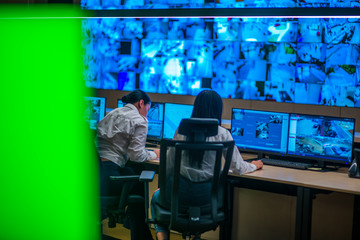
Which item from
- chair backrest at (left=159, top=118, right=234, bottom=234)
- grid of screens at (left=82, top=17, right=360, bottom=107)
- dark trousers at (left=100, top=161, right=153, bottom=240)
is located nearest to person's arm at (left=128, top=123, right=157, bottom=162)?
dark trousers at (left=100, top=161, right=153, bottom=240)

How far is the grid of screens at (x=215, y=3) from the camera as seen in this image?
16.5 ft

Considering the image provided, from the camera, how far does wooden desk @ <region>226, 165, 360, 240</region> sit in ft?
10.7

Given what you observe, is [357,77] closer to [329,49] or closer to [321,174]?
[329,49]

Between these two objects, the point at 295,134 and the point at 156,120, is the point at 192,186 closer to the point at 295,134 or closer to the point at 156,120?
the point at 295,134

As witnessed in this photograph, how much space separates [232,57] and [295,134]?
1.98 meters

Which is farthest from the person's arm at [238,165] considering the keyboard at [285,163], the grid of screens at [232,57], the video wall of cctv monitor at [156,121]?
the grid of screens at [232,57]

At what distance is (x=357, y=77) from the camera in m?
4.98

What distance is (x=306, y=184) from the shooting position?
3287 millimetres

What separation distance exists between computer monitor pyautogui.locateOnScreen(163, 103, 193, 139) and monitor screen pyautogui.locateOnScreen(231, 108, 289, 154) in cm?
53

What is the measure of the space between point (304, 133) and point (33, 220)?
7.79 ft

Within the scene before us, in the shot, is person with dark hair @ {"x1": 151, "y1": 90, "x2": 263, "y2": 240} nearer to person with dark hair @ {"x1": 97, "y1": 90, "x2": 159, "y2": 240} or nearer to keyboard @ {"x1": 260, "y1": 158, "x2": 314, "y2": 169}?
keyboard @ {"x1": 260, "y1": 158, "x2": 314, "y2": 169}

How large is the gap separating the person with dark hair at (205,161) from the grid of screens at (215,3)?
223 centimetres

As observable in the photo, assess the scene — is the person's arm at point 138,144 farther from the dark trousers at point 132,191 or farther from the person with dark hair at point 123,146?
the dark trousers at point 132,191

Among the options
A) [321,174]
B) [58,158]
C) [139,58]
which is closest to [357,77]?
[321,174]
